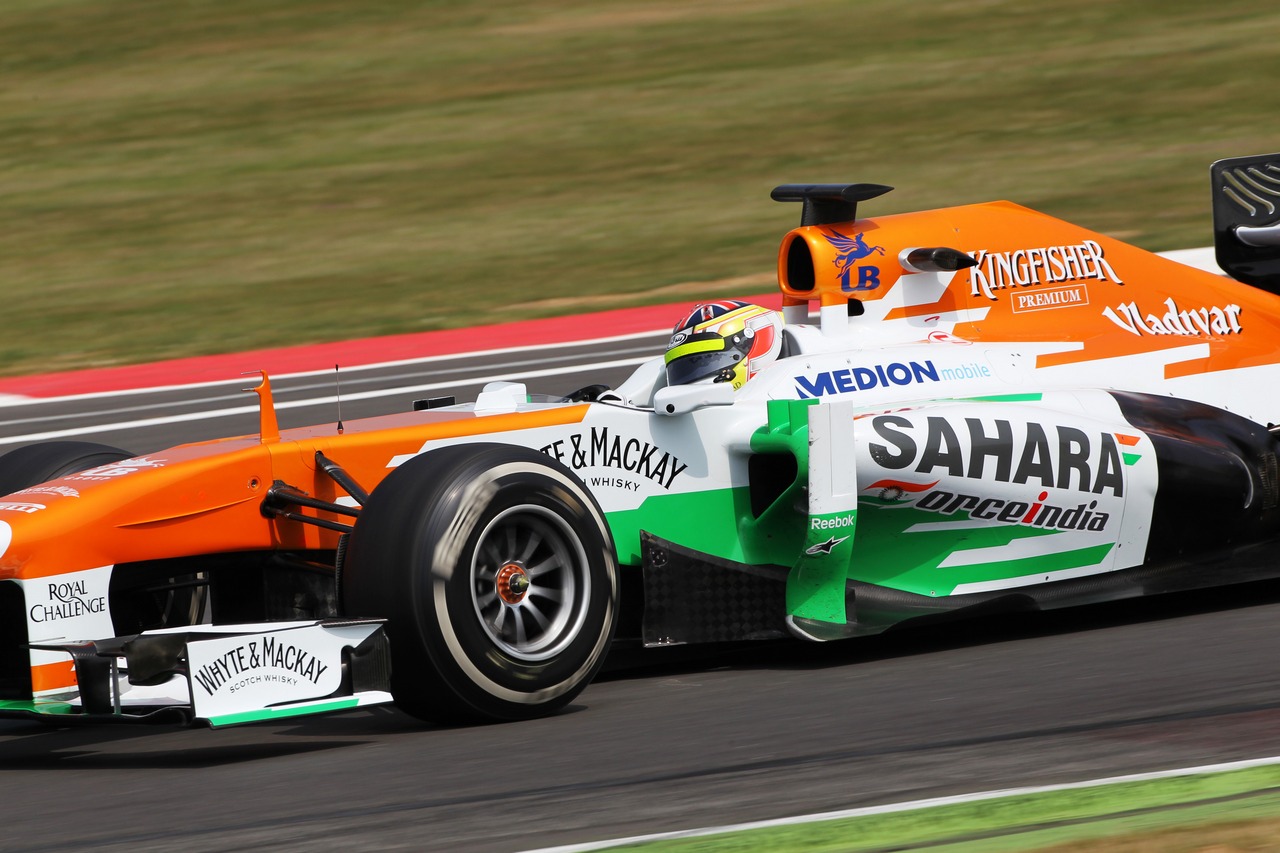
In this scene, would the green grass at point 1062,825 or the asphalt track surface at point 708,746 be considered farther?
the asphalt track surface at point 708,746

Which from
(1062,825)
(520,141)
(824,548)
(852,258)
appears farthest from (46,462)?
(520,141)

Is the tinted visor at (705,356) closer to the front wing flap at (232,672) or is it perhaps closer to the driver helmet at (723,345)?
the driver helmet at (723,345)

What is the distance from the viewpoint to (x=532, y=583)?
6.13 m

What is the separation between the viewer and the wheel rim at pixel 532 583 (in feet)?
19.7

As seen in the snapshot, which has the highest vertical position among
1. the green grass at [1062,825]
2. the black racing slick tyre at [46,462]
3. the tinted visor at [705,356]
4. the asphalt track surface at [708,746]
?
the tinted visor at [705,356]

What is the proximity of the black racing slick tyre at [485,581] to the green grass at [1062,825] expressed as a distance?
1.49 metres

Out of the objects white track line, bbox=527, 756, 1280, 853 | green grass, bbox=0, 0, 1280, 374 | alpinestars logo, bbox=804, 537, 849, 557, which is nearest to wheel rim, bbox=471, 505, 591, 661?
alpinestars logo, bbox=804, 537, 849, 557

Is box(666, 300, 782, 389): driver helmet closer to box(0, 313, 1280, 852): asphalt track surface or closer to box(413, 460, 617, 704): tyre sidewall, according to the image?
box(0, 313, 1280, 852): asphalt track surface

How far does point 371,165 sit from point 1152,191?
10.8 meters

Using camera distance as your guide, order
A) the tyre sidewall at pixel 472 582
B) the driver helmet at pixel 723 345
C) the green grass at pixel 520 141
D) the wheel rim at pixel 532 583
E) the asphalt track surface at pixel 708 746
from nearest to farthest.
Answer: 1. the asphalt track surface at pixel 708 746
2. the tyre sidewall at pixel 472 582
3. the wheel rim at pixel 532 583
4. the driver helmet at pixel 723 345
5. the green grass at pixel 520 141

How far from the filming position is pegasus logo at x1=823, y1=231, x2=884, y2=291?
7.67m

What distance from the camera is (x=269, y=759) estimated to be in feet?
19.0

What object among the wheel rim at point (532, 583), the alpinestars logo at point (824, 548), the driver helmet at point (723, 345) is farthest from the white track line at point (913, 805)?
the driver helmet at point (723, 345)

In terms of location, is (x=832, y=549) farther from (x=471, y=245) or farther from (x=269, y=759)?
(x=471, y=245)
